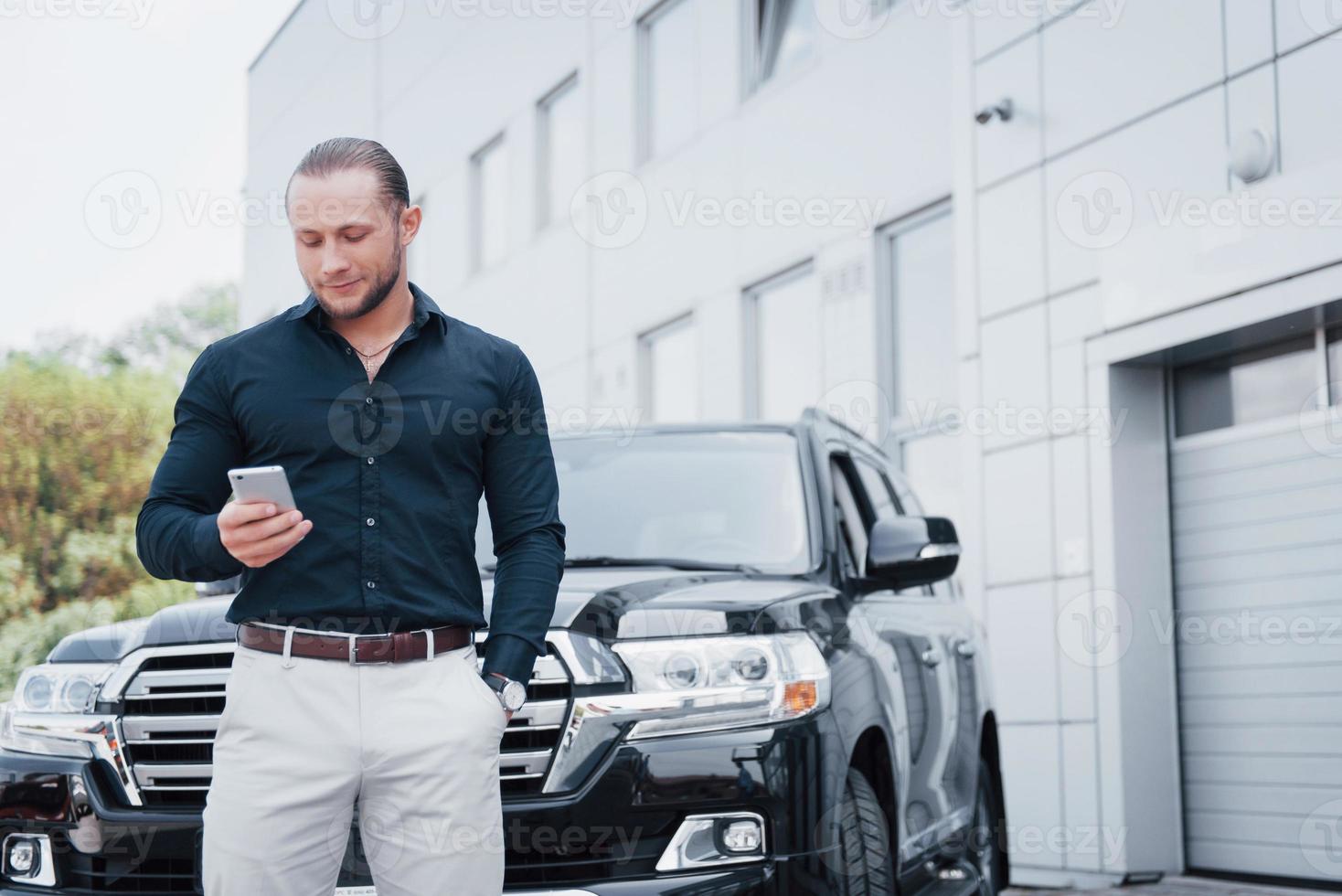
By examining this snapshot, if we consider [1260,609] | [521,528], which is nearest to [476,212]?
[1260,609]

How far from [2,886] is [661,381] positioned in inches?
516

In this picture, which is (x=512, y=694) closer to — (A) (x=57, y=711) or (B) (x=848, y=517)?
(A) (x=57, y=711)

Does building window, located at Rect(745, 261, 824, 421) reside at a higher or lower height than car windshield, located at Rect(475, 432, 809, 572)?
higher

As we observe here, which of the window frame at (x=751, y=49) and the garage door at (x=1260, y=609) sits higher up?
the window frame at (x=751, y=49)

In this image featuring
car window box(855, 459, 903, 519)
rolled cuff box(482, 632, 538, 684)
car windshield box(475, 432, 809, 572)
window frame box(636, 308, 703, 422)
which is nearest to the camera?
rolled cuff box(482, 632, 538, 684)

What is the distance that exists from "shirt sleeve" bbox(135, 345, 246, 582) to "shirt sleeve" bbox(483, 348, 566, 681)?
0.50 metres

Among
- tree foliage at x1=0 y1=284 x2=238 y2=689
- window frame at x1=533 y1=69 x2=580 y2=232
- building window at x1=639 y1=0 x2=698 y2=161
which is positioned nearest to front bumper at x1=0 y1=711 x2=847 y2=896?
building window at x1=639 y1=0 x2=698 y2=161

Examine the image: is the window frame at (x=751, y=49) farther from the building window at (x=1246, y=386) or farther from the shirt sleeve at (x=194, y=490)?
the shirt sleeve at (x=194, y=490)

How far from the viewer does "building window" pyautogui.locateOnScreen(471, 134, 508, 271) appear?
21.4m

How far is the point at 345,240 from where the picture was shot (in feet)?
10.1

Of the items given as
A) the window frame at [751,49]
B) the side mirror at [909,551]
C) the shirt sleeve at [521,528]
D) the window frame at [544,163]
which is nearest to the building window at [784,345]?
the window frame at [751,49]

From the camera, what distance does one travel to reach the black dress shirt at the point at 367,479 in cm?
302

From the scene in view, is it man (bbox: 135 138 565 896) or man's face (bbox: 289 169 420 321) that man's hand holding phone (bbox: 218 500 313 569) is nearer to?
man (bbox: 135 138 565 896)

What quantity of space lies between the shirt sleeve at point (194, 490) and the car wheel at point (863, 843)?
1945mm
